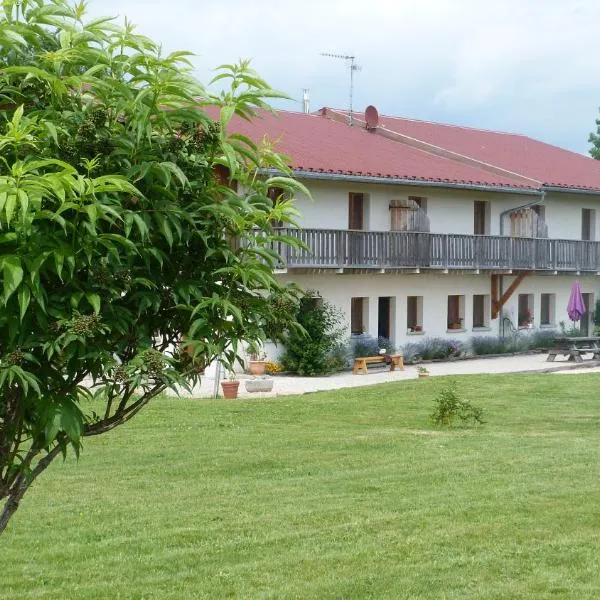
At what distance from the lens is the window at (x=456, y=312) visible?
38.9m

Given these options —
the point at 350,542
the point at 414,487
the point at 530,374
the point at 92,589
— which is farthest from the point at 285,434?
the point at 530,374

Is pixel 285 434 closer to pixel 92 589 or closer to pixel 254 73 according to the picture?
pixel 92 589

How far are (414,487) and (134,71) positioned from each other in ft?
29.5

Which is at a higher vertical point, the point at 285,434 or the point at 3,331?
the point at 3,331

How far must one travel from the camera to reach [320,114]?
4522cm

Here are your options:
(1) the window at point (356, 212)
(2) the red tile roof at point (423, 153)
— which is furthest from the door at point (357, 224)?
(2) the red tile roof at point (423, 153)

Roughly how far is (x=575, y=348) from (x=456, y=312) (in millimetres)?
4394

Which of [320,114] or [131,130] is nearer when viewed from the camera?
[131,130]

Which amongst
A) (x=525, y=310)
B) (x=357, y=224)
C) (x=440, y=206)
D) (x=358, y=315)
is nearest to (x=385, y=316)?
(x=358, y=315)

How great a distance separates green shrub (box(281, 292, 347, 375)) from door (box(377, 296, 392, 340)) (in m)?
3.89

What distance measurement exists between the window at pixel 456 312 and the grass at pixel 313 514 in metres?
18.6

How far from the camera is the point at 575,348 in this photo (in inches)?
1423

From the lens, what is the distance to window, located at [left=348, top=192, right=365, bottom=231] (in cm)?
3572

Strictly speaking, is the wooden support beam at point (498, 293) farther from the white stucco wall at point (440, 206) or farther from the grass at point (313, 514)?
the grass at point (313, 514)
